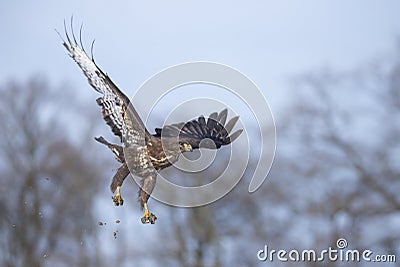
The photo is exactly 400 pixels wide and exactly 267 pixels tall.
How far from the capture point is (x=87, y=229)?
30.2 meters

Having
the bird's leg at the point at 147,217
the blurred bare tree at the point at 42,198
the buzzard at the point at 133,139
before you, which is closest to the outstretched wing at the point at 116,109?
the buzzard at the point at 133,139

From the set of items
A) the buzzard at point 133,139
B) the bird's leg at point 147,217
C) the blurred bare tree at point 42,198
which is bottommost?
the bird's leg at point 147,217

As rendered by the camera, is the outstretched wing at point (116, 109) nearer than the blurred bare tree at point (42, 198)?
Yes

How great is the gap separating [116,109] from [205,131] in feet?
4.18

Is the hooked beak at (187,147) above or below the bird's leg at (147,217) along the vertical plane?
above

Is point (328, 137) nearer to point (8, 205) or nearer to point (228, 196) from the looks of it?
point (228, 196)

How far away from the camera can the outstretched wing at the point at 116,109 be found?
10.4 metres

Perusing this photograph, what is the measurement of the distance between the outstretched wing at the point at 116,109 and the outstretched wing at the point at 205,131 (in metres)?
0.40

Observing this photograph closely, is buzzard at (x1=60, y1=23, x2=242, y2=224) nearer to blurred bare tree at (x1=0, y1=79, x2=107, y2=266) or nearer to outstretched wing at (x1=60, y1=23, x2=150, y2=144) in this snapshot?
outstretched wing at (x1=60, y1=23, x2=150, y2=144)

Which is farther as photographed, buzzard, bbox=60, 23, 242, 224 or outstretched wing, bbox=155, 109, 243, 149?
outstretched wing, bbox=155, 109, 243, 149

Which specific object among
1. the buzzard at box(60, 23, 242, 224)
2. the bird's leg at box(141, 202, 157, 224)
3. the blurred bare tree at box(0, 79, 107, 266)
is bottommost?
the bird's leg at box(141, 202, 157, 224)

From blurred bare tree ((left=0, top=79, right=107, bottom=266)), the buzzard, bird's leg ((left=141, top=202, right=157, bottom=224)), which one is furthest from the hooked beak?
blurred bare tree ((left=0, top=79, right=107, bottom=266))

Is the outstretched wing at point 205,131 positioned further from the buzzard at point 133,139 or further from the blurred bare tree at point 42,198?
the blurred bare tree at point 42,198

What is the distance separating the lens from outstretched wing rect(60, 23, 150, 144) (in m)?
10.4
